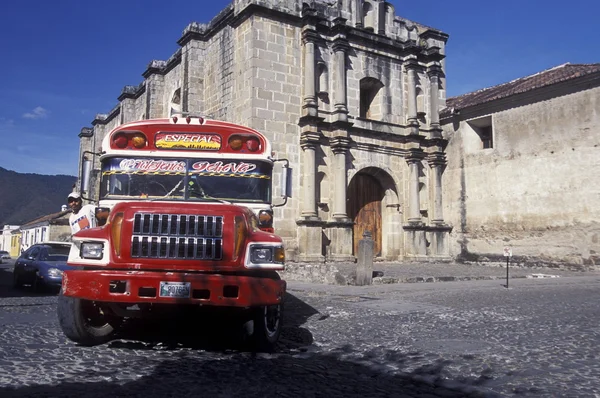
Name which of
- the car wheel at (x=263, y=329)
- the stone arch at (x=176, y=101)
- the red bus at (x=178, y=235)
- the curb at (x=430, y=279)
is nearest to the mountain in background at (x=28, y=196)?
the stone arch at (x=176, y=101)

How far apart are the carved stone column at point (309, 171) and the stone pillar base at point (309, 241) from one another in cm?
41

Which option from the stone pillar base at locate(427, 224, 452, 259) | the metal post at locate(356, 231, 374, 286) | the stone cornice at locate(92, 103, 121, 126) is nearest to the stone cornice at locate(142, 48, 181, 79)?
the stone cornice at locate(92, 103, 121, 126)

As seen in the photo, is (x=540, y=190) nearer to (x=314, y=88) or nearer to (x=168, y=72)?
(x=314, y=88)

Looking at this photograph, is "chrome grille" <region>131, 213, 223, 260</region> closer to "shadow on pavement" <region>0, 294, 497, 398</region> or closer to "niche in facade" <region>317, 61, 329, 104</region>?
"shadow on pavement" <region>0, 294, 497, 398</region>

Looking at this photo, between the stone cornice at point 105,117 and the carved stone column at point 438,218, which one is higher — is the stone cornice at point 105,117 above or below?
above

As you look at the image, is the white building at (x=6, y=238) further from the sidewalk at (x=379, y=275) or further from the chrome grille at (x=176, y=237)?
the chrome grille at (x=176, y=237)

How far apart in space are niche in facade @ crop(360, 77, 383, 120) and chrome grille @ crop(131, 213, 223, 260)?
15.8 meters

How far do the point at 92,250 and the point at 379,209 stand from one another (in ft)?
53.5

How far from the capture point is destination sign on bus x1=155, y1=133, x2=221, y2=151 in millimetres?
5938

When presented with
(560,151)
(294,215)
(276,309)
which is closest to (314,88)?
(294,215)

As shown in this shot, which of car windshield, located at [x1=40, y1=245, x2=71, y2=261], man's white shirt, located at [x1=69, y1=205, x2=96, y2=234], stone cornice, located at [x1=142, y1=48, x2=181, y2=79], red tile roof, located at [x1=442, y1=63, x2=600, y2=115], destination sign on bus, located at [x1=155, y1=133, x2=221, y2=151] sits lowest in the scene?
car windshield, located at [x1=40, y1=245, x2=71, y2=261]

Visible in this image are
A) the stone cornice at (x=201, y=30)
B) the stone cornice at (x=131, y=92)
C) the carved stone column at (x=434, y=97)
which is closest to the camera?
the stone cornice at (x=201, y=30)

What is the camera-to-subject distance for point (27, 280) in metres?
12.1

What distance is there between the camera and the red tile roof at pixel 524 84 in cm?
1764
